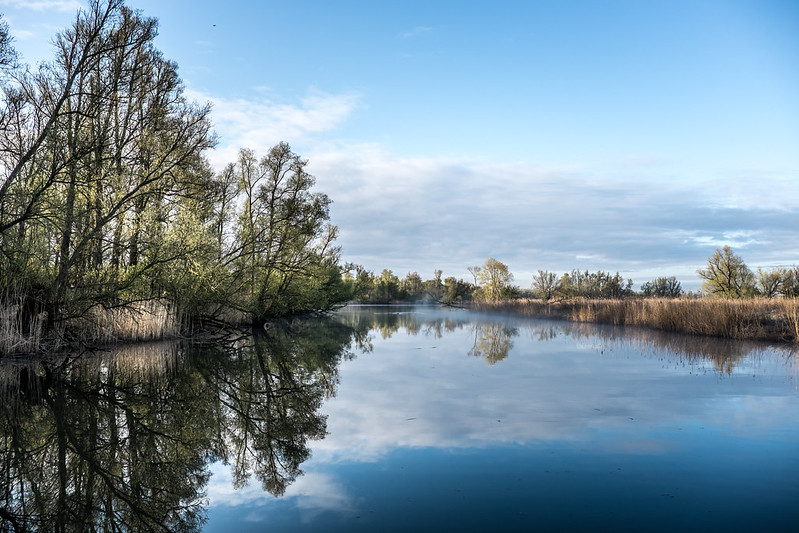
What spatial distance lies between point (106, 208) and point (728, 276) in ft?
127

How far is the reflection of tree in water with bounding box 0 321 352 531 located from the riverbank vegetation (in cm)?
200

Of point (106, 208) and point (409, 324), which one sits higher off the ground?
point (106, 208)

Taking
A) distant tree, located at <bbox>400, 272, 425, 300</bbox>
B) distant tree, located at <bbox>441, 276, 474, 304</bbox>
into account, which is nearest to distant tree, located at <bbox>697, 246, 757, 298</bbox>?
distant tree, located at <bbox>441, 276, 474, 304</bbox>

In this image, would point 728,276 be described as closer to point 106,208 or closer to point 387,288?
point 106,208

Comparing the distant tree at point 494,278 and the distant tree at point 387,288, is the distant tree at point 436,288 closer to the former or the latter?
the distant tree at point 387,288

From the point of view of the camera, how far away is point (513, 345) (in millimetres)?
14117

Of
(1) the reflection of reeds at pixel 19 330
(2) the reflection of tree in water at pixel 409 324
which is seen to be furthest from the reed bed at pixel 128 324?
(2) the reflection of tree in water at pixel 409 324

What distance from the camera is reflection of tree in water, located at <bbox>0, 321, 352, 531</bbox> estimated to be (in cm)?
323

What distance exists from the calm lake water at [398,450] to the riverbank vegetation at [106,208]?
2.13 metres

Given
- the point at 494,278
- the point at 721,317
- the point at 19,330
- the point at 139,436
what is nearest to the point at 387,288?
the point at 494,278

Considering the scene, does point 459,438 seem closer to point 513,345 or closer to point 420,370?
point 420,370

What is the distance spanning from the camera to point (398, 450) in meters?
4.48

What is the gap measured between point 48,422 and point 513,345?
37.6ft

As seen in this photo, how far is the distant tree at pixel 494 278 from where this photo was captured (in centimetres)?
5369
